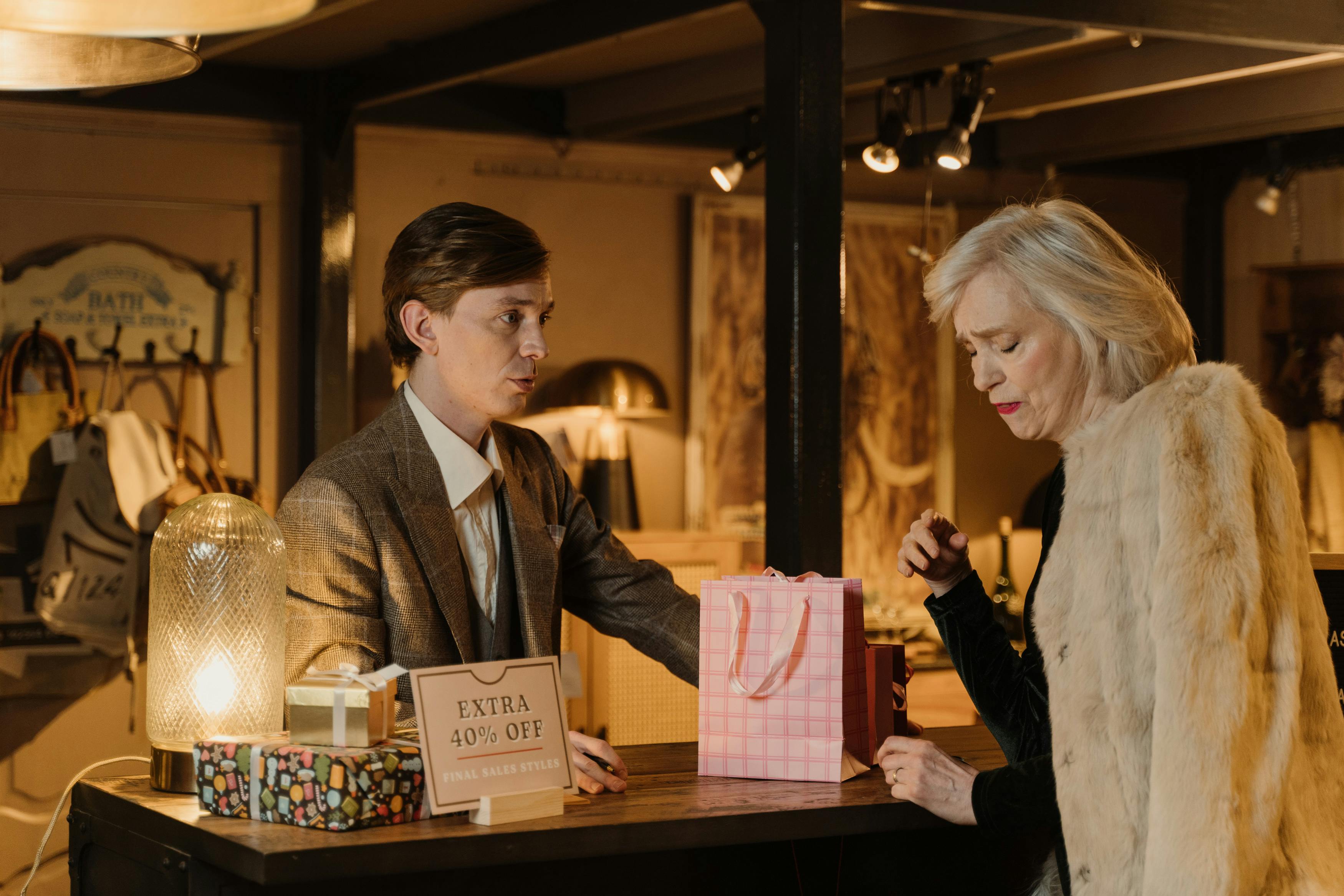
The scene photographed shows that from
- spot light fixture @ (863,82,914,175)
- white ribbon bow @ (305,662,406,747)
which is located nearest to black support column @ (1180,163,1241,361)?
spot light fixture @ (863,82,914,175)

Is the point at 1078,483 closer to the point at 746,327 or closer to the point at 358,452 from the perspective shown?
the point at 358,452

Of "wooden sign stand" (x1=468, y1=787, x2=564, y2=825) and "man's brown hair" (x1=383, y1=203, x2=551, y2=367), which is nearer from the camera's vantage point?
"wooden sign stand" (x1=468, y1=787, x2=564, y2=825)

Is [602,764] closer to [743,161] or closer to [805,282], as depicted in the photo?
[805,282]

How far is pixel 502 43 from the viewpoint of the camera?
4664 mm

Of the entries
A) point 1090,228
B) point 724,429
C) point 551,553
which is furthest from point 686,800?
point 724,429

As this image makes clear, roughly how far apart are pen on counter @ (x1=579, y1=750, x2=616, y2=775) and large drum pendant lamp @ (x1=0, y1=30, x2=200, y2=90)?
3.69 feet

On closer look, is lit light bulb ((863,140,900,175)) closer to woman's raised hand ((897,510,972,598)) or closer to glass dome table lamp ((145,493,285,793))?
woman's raised hand ((897,510,972,598))

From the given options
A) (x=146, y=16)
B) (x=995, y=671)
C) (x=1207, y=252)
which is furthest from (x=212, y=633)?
(x=1207, y=252)

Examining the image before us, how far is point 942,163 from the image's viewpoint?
4.95 meters

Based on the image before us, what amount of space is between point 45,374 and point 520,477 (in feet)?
10.4

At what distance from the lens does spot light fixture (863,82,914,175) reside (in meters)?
4.96

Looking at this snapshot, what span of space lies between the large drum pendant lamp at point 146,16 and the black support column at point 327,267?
389 centimetres

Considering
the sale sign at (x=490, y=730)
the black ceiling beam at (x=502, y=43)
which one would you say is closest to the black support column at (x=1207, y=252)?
the black ceiling beam at (x=502, y=43)

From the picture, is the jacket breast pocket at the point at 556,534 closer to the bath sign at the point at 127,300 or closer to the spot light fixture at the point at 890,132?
the spot light fixture at the point at 890,132
